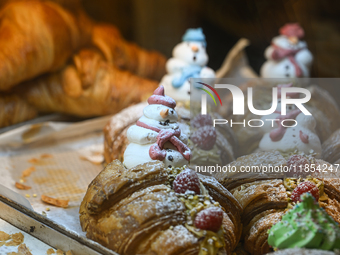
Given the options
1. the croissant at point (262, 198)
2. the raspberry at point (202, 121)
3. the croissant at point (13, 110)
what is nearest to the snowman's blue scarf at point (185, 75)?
the raspberry at point (202, 121)

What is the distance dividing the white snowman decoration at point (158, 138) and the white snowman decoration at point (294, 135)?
55cm

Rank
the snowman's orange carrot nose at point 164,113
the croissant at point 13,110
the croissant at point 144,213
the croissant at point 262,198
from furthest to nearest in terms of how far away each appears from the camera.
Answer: the croissant at point 13,110 < the snowman's orange carrot nose at point 164,113 < the croissant at point 262,198 < the croissant at point 144,213

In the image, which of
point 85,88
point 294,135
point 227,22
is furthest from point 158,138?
point 227,22

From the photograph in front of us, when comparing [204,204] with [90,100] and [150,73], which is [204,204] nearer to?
[90,100]

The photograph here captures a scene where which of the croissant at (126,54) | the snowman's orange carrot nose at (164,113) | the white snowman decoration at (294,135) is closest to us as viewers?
the snowman's orange carrot nose at (164,113)

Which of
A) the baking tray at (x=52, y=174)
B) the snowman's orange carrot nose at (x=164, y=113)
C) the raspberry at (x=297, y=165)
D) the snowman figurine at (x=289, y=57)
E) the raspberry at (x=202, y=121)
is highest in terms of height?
the snowman figurine at (x=289, y=57)

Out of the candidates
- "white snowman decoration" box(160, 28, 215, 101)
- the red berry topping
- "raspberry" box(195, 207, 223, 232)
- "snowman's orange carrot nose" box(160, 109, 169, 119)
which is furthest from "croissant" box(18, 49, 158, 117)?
"raspberry" box(195, 207, 223, 232)

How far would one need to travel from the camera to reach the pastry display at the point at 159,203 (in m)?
1.30

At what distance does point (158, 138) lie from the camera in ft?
5.23

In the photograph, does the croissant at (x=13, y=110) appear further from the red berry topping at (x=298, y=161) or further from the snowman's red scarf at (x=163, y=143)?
the red berry topping at (x=298, y=161)

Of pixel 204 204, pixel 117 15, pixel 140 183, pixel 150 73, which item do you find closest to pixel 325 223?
pixel 204 204

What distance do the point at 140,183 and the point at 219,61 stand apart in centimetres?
264

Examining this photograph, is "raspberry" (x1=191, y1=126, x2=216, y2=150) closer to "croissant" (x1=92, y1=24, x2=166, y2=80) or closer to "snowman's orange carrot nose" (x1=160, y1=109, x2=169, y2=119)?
"snowman's orange carrot nose" (x1=160, y1=109, x2=169, y2=119)

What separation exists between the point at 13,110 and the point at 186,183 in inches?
79.0
